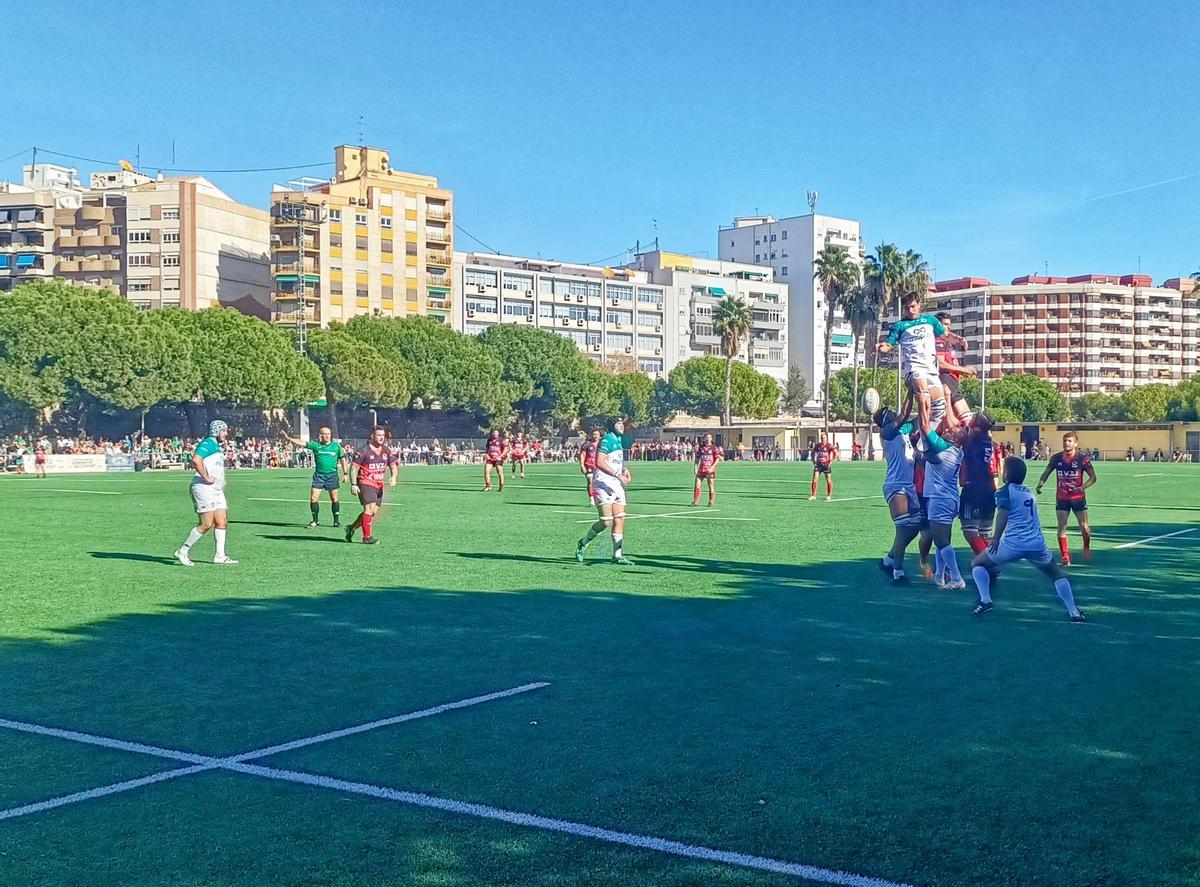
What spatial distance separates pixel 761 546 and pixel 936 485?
5949 mm

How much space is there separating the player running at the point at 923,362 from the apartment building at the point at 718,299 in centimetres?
11924

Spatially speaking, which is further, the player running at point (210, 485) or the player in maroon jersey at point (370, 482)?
the player in maroon jersey at point (370, 482)

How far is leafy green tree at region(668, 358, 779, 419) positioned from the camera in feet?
355

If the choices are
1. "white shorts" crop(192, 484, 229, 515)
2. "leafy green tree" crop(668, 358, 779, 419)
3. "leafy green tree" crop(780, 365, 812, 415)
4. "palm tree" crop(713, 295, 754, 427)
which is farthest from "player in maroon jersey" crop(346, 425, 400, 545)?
"leafy green tree" crop(780, 365, 812, 415)

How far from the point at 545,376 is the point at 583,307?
105 ft

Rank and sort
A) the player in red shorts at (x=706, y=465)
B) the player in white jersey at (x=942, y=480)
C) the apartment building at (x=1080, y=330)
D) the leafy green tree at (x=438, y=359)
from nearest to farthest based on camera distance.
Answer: the player in white jersey at (x=942, y=480) → the player in red shorts at (x=706, y=465) → the leafy green tree at (x=438, y=359) → the apartment building at (x=1080, y=330)

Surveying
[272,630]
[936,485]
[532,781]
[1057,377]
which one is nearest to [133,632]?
[272,630]

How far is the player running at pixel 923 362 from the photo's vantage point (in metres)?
12.5

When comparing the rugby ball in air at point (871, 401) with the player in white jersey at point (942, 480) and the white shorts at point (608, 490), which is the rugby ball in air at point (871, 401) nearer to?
the player in white jersey at point (942, 480)

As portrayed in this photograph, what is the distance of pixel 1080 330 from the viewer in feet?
556

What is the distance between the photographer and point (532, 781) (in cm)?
605

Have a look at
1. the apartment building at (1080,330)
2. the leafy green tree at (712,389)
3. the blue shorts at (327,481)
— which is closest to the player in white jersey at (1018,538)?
the blue shorts at (327,481)

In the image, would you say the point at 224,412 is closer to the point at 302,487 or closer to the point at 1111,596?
the point at 302,487

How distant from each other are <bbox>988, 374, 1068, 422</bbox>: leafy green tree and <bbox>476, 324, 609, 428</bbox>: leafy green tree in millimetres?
48654
